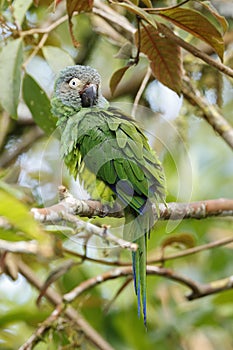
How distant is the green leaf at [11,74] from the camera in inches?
76.9

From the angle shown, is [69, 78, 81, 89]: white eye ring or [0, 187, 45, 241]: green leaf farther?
[69, 78, 81, 89]: white eye ring

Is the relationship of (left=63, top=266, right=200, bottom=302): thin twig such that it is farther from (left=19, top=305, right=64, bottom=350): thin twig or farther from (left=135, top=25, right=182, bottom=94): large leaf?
(left=135, top=25, right=182, bottom=94): large leaf

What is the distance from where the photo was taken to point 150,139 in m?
1.95

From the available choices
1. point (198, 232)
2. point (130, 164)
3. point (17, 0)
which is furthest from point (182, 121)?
point (130, 164)

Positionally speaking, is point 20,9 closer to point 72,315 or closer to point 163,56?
point 163,56

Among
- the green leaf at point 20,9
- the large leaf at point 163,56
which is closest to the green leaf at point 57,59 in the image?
the green leaf at point 20,9

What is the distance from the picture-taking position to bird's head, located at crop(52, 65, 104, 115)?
193 centimetres

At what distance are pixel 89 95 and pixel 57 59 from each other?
26cm

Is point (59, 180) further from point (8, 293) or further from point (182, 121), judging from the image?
point (8, 293)

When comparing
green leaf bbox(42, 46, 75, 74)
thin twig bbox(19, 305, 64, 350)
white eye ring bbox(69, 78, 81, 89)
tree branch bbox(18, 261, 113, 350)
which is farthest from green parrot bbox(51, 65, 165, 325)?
tree branch bbox(18, 261, 113, 350)

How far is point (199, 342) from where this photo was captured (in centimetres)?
280

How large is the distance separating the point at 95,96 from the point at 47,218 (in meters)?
0.63

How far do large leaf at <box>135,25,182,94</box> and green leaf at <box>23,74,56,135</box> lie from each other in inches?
15.7

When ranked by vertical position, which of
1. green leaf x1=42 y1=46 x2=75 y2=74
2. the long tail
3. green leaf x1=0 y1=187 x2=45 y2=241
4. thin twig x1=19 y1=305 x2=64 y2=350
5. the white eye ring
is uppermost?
green leaf x1=0 y1=187 x2=45 y2=241
